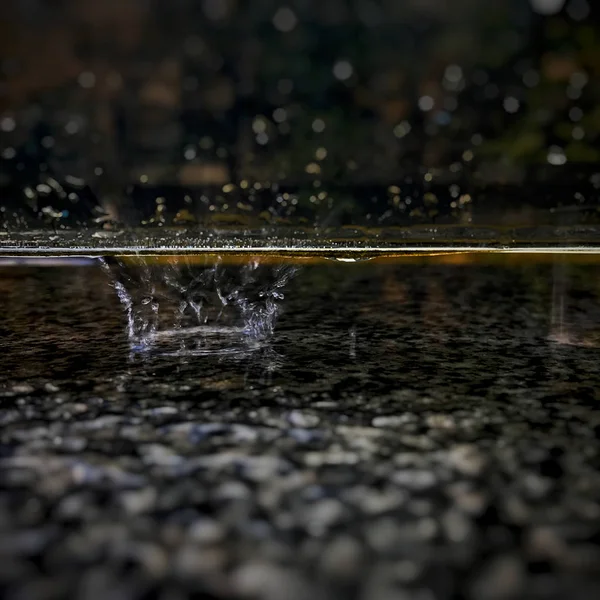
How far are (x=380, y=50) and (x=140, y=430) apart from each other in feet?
4.39

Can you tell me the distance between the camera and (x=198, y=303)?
4.55 ft

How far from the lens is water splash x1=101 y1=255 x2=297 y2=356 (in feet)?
3.50

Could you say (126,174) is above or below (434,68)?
below

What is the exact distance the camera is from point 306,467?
0.56m

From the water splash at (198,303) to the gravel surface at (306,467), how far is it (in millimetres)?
57

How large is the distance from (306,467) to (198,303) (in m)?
0.86

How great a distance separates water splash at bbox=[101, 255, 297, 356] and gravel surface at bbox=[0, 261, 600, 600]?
0.19 ft

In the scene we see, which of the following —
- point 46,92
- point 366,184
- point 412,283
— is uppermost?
point 46,92

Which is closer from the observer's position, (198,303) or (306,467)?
(306,467)

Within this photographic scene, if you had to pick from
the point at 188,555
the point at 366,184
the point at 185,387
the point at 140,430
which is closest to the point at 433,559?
the point at 188,555

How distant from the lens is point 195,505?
1.62ft

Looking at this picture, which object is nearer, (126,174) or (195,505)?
(195,505)

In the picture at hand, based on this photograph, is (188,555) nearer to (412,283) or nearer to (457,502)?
(457,502)

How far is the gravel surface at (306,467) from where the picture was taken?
40 cm
